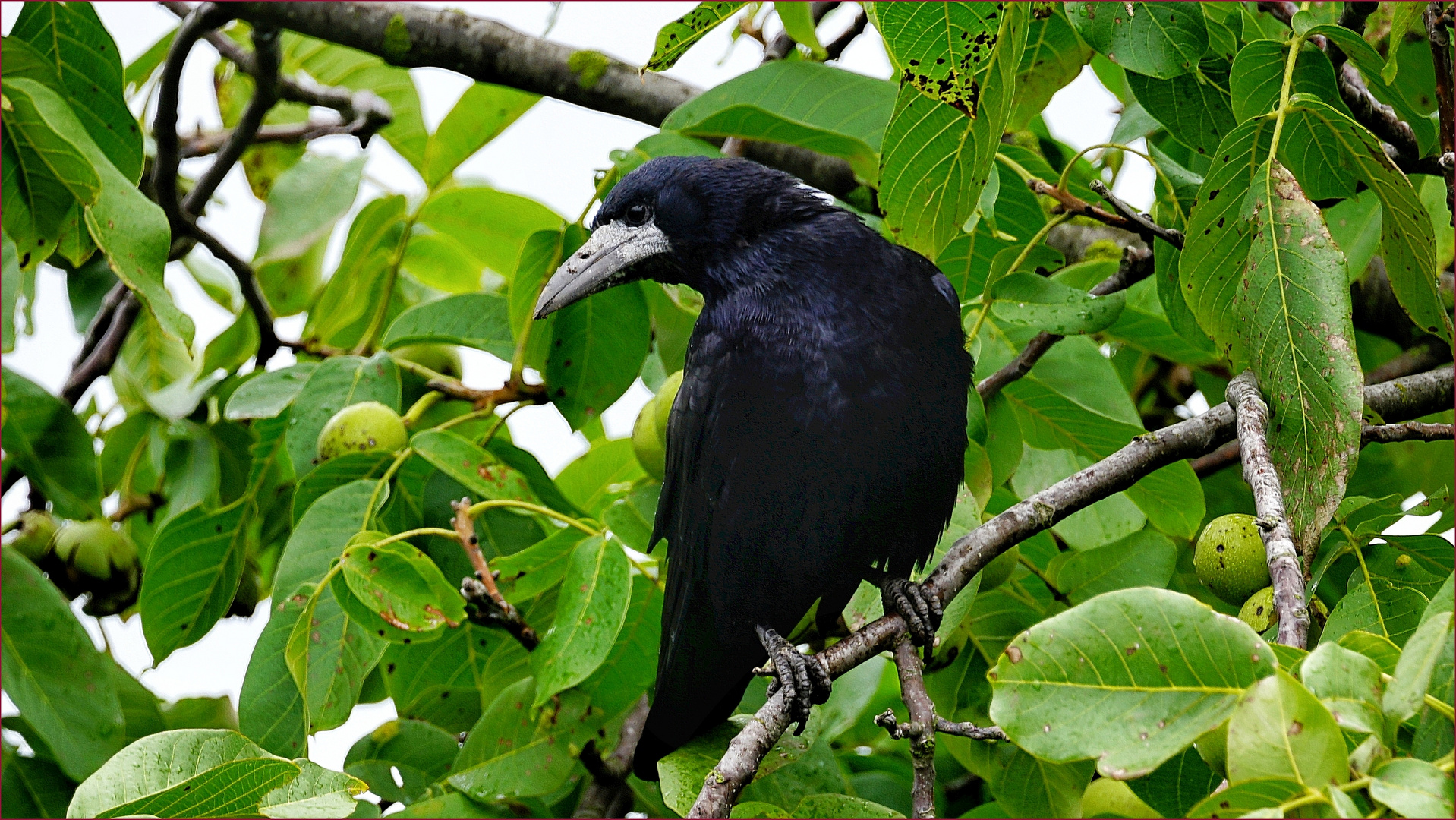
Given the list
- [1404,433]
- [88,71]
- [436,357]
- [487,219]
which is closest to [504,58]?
[487,219]

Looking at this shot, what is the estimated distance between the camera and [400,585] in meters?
2.07

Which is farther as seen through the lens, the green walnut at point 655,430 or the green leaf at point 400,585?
the green walnut at point 655,430

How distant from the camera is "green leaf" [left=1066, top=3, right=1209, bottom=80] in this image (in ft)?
7.15

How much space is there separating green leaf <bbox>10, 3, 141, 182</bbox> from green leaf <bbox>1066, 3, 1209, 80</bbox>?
2013 mm

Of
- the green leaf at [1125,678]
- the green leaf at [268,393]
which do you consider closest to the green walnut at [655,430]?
the green leaf at [268,393]

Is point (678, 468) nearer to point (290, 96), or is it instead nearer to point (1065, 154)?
point (1065, 154)

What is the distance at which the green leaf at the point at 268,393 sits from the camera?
2.81 metres

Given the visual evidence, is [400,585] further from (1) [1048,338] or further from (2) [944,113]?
(1) [1048,338]

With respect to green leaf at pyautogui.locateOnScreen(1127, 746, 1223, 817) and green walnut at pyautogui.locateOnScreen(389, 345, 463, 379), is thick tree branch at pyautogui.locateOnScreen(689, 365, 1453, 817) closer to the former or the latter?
green leaf at pyautogui.locateOnScreen(1127, 746, 1223, 817)

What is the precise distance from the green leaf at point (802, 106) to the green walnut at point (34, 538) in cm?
211

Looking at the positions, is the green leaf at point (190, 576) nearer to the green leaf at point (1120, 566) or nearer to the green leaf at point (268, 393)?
the green leaf at point (268, 393)

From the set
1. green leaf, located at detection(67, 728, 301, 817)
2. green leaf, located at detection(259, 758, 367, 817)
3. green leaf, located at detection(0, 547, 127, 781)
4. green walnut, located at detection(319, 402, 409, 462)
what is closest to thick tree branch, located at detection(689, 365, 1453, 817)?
green leaf, located at detection(259, 758, 367, 817)

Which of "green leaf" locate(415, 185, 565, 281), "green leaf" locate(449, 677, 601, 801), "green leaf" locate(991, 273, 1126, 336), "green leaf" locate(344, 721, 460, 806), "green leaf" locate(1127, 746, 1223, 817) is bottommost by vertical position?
"green leaf" locate(344, 721, 460, 806)

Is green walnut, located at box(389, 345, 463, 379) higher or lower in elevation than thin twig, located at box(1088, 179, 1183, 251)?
lower
